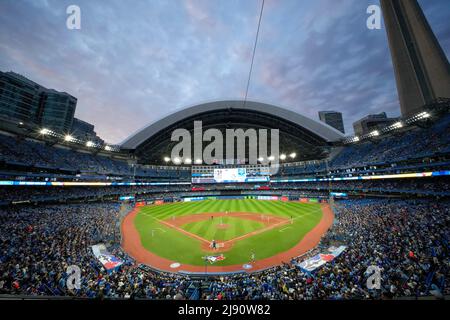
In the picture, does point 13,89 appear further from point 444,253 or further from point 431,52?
point 431,52

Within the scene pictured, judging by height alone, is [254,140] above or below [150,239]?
above

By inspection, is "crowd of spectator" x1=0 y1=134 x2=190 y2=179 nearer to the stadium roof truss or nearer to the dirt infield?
the stadium roof truss

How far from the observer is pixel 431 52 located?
45.5 meters

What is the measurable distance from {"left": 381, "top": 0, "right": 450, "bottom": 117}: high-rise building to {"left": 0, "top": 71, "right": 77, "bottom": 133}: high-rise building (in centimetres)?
10705

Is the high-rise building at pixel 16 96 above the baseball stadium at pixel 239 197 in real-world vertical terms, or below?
above

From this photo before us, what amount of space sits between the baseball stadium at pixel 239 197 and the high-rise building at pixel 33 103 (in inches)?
27.5

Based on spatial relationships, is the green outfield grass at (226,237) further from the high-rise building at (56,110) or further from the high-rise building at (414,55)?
the high-rise building at (56,110)

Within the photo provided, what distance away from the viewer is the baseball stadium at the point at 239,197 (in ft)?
41.2

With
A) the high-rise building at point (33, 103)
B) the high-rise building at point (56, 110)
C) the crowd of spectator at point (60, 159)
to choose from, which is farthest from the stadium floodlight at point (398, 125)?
the high-rise building at point (56, 110)

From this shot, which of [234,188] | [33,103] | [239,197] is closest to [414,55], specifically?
[234,188]

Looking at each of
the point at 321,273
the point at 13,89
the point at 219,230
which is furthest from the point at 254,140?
the point at 13,89

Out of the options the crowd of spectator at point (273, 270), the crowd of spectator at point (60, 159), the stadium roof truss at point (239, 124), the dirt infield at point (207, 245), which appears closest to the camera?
the crowd of spectator at point (273, 270)

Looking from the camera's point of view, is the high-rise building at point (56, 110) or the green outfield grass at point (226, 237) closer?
the green outfield grass at point (226, 237)
